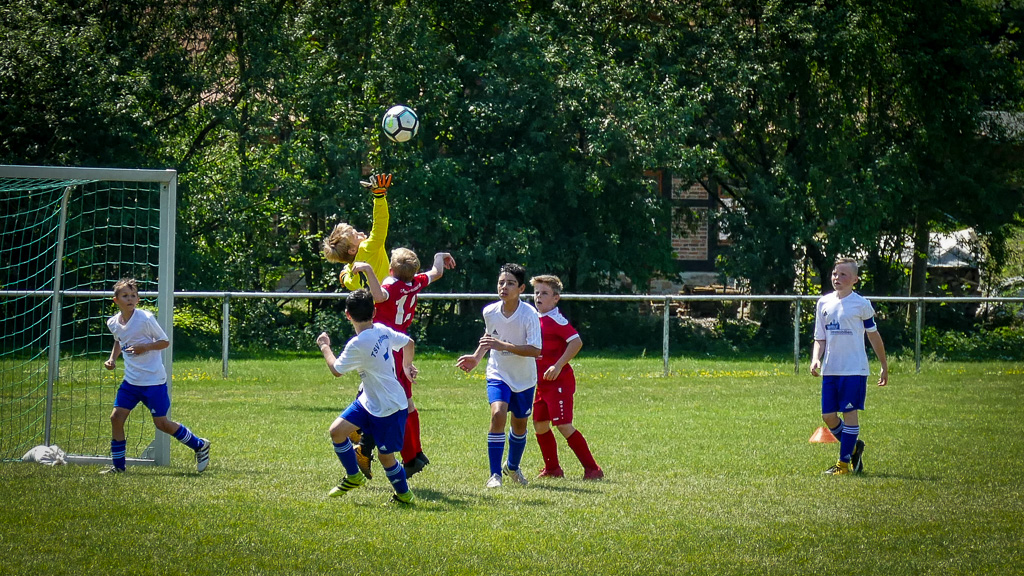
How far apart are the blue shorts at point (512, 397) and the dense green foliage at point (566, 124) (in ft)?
46.5

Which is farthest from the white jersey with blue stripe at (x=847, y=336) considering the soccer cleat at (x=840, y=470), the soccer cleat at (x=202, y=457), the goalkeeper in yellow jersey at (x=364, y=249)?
the soccer cleat at (x=202, y=457)

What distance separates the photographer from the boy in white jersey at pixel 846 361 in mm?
8711

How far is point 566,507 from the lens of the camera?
6.71 m

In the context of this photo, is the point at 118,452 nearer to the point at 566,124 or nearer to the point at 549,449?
the point at 549,449

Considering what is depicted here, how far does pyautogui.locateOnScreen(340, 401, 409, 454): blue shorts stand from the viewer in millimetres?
6602

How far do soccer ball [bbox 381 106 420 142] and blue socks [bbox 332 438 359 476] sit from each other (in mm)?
4176

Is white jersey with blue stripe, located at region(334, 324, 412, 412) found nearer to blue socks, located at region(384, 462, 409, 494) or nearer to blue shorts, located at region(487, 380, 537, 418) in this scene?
blue socks, located at region(384, 462, 409, 494)

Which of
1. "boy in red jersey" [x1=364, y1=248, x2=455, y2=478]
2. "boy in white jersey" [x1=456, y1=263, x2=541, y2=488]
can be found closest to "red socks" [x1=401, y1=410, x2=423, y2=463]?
"boy in red jersey" [x1=364, y1=248, x2=455, y2=478]

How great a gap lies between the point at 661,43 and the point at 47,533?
2051 centimetres

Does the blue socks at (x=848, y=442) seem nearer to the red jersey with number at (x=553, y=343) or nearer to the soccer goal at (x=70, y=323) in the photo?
the red jersey with number at (x=553, y=343)

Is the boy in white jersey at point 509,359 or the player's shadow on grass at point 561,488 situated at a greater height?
the boy in white jersey at point 509,359

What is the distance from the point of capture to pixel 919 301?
18.8 meters

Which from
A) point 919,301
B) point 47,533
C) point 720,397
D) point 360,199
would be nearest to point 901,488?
point 47,533

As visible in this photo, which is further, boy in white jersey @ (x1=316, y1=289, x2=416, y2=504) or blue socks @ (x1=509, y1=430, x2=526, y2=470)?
blue socks @ (x1=509, y1=430, x2=526, y2=470)
